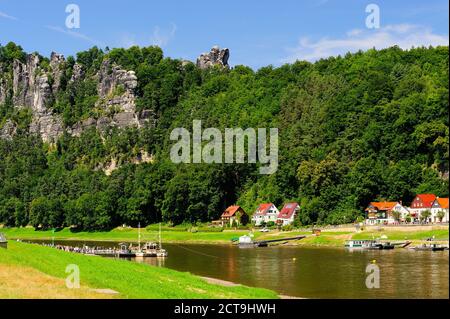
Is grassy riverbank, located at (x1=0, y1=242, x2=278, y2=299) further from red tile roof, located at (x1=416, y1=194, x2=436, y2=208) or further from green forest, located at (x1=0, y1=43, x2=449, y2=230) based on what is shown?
red tile roof, located at (x1=416, y1=194, x2=436, y2=208)

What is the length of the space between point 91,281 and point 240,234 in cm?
8510

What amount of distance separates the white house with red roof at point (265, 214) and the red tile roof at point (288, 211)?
2.07m

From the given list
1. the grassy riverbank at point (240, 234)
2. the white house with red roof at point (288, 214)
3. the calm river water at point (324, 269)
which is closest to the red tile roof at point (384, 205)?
the grassy riverbank at point (240, 234)

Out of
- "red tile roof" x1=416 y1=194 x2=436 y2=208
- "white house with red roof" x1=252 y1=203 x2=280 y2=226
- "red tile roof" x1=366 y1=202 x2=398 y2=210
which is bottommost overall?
"white house with red roof" x1=252 y1=203 x2=280 y2=226

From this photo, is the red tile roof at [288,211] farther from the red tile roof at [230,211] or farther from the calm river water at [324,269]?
the calm river water at [324,269]

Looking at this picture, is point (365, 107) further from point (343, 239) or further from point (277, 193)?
point (343, 239)

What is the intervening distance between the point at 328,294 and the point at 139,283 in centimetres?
1459

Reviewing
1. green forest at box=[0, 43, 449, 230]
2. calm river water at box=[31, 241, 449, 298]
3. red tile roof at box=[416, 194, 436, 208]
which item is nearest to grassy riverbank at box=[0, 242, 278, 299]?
calm river water at box=[31, 241, 449, 298]

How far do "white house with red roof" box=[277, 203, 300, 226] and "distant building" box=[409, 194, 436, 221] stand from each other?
1396 inches

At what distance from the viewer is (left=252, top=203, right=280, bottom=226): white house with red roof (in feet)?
460

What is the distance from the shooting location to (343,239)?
103688mm

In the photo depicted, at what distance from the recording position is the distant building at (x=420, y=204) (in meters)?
85.5

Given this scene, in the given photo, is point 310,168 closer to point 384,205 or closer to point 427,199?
point 384,205
